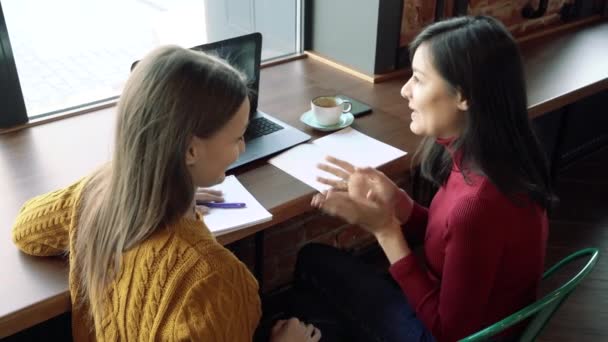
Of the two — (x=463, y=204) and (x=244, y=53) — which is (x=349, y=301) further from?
(x=244, y=53)

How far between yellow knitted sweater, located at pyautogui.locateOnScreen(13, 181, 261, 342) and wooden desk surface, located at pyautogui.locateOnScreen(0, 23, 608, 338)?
0.30ft

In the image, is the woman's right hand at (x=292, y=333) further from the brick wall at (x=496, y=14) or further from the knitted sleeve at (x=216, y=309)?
the brick wall at (x=496, y=14)

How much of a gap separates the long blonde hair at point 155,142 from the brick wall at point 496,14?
1162mm

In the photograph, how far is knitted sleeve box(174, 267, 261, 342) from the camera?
0.86m

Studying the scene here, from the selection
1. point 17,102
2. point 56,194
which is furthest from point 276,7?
point 56,194

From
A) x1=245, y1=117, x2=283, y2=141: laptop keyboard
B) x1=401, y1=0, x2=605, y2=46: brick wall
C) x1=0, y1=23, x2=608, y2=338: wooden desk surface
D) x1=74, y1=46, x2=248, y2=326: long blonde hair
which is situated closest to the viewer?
x1=74, y1=46, x2=248, y2=326: long blonde hair

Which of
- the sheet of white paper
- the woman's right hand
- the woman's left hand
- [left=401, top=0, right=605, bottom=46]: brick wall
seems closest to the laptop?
the sheet of white paper

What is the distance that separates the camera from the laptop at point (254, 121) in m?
1.39

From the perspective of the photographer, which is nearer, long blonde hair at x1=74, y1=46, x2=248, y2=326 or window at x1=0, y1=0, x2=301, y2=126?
long blonde hair at x1=74, y1=46, x2=248, y2=326

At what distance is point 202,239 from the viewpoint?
0.91m

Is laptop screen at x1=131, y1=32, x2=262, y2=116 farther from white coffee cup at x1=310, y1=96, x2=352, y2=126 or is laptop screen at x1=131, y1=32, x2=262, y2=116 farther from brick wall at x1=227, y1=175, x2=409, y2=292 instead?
brick wall at x1=227, y1=175, x2=409, y2=292

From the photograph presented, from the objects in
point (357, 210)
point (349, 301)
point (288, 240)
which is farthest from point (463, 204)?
point (288, 240)

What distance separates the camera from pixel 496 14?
220 cm

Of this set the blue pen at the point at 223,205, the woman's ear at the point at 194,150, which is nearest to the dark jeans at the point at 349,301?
the blue pen at the point at 223,205
